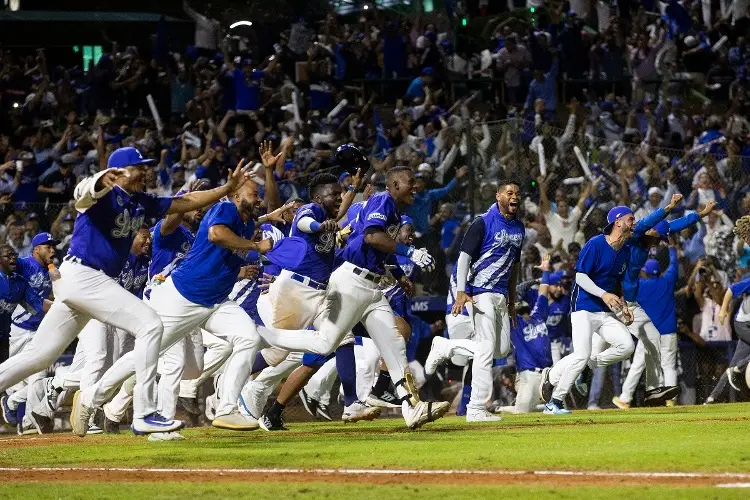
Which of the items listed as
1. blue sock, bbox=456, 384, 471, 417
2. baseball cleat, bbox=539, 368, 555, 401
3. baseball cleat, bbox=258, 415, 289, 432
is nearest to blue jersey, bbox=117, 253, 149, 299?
baseball cleat, bbox=258, 415, 289, 432

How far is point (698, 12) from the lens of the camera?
88.8ft

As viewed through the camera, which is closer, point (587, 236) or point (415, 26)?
point (587, 236)

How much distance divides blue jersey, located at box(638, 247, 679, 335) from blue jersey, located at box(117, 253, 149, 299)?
6352 mm

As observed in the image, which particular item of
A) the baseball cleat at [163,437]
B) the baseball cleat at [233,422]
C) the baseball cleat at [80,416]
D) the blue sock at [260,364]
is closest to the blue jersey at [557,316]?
the blue sock at [260,364]

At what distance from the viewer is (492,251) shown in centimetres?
1260

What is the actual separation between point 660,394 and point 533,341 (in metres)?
1.68

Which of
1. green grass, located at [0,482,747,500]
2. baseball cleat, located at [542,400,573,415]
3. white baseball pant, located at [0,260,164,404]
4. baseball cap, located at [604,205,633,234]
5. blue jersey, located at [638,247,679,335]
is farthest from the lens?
blue jersey, located at [638,247,679,335]

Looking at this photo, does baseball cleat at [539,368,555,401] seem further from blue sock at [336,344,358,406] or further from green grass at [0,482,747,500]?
green grass at [0,482,747,500]

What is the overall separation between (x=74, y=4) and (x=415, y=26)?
9.52 m

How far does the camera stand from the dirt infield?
6723mm

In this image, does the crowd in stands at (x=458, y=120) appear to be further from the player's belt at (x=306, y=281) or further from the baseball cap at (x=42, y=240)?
the player's belt at (x=306, y=281)

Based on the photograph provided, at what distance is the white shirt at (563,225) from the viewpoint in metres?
16.8

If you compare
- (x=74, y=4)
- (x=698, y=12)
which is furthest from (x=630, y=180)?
(x=74, y=4)

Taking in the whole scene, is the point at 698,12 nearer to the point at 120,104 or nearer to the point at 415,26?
the point at 415,26
